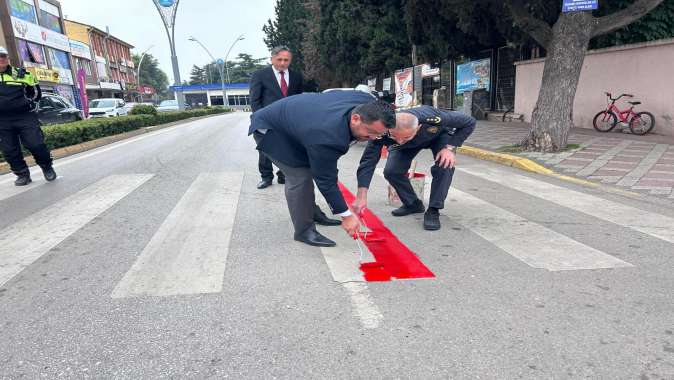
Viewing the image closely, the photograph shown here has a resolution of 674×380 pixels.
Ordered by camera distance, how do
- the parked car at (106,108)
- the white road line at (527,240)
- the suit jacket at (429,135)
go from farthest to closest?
the parked car at (106,108) → the suit jacket at (429,135) → the white road line at (527,240)

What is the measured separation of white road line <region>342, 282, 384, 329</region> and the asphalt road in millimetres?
13

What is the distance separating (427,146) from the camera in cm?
426

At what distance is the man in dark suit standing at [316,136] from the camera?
2779mm

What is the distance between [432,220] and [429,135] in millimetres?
788

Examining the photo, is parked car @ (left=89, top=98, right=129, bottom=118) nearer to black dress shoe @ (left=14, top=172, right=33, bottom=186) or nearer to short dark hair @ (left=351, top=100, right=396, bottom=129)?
black dress shoe @ (left=14, top=172, right=33, bottom=186)

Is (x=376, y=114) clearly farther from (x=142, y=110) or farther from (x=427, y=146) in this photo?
(x=142, y=110)

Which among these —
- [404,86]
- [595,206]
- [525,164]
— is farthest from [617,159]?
[404,86]

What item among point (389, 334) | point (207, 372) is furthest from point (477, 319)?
point (207, 372)

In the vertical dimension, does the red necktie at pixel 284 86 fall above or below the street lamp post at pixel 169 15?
below

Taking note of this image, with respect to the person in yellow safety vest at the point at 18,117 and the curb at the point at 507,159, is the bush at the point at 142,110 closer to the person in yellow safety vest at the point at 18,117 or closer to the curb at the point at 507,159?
the person in yellow safety vest at the point at 18,117

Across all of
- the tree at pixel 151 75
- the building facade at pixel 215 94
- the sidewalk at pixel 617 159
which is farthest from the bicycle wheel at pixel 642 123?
the tree at pixel 151 75

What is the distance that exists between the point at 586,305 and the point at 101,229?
4071mm

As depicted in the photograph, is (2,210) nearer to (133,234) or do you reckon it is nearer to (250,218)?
(133,234)

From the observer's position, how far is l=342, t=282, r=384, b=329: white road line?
2.43 meters
